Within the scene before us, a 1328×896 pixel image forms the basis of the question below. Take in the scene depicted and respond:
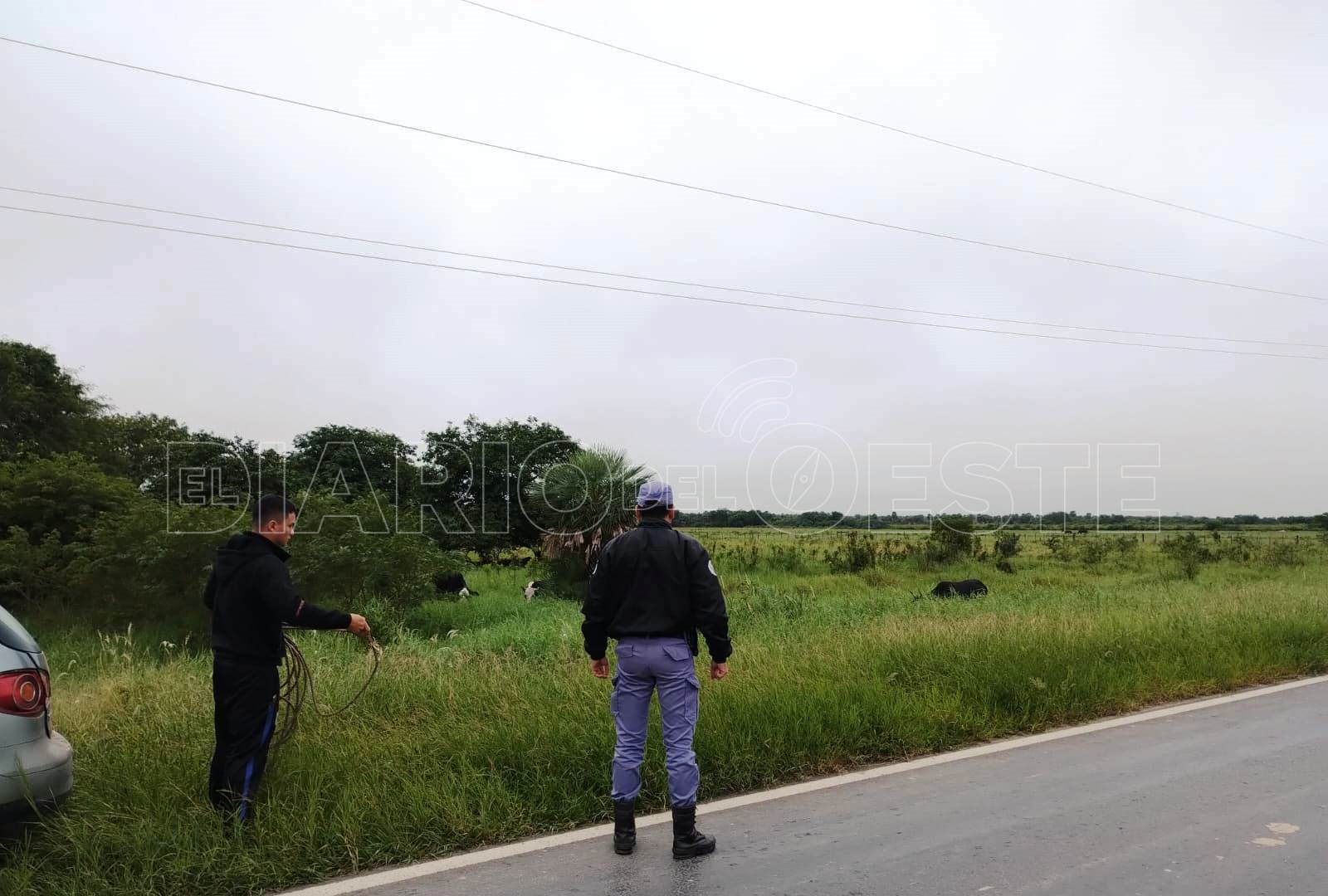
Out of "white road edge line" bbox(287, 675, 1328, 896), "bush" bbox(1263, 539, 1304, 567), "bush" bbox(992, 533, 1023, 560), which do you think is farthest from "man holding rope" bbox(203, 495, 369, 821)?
"bush" bbox(1263, 539, 1304, 567)

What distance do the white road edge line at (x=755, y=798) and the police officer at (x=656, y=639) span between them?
15.2 inches

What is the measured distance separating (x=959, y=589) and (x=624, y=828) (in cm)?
1580

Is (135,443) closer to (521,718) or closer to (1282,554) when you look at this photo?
(521,718)

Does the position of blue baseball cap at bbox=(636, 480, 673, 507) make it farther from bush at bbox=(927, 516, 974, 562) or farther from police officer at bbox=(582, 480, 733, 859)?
bush at bbox=(927, 516, 974, 562)

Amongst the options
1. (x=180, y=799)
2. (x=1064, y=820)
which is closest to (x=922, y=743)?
(x=1064, y=820)

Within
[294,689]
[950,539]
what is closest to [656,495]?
[294,689]

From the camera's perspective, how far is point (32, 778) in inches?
146

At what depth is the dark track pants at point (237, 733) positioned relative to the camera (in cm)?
426

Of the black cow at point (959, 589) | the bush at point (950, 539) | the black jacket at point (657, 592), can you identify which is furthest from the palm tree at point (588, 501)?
the bush at point (950, 539)

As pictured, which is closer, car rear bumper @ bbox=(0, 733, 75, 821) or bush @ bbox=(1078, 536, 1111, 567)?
car rear bumper @ bbox=(0, 733, 75, 821)

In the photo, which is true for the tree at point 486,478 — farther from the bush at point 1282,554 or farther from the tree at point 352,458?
the bush at point 1282,554

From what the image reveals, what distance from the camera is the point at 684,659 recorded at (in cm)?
430

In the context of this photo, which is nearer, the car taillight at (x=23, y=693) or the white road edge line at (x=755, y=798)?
the car taillight at (x=23, y=693)

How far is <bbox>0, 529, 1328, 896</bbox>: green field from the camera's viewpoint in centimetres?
401
